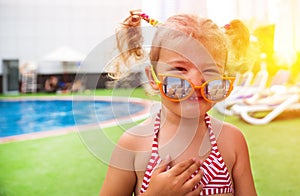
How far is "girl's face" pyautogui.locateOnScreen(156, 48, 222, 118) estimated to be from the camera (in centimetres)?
76

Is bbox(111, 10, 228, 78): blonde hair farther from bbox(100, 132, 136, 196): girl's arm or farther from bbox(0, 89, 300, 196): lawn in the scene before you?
bbox(0, 89, 300, 196): lawn

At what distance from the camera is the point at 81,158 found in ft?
8.34

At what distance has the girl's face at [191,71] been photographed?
76cm

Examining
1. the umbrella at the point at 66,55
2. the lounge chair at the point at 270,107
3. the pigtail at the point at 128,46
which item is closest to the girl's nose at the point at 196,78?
the pigtail at the point at 128,46

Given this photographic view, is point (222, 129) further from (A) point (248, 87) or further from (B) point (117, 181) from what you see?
(A) point (248, 87)

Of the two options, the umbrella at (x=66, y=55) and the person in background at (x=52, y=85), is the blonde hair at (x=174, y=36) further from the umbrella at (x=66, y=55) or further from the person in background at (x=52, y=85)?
the umbrella at (x=66, y=55)

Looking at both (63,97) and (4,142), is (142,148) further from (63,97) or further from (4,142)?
(63,97)

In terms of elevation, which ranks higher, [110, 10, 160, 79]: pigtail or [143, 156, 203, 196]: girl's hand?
[110, 10, 160, 79]: pigtail

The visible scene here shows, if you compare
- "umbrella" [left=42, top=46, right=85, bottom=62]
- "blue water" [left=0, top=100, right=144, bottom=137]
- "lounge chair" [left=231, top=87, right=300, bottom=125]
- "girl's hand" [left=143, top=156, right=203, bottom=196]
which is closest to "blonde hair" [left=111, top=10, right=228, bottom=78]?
"blue water" [left=0, top=100, right=144, bottom=137]

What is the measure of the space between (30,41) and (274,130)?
6072mm

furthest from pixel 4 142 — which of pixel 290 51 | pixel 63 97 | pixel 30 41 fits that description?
pixel 30 41

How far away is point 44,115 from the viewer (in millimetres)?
5160

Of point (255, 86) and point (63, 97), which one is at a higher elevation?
point (255, 86)

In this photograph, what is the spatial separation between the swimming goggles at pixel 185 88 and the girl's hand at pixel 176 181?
124 millimetres
